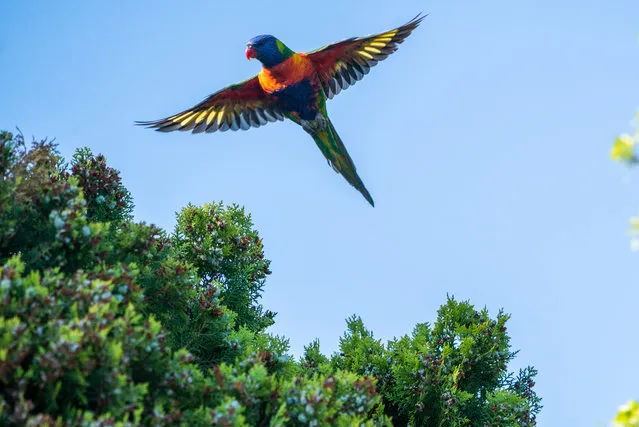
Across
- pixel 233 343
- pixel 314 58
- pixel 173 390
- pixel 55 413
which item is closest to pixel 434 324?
pixel 233 343

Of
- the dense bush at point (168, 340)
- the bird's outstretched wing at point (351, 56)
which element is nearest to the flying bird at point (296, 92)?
the bird's outstretched wing at point (351, 56)

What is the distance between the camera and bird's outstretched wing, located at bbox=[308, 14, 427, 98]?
1316 centimetres

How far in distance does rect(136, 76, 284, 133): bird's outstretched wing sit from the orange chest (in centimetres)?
38

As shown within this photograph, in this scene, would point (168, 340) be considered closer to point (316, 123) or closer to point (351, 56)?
point (316, 123)

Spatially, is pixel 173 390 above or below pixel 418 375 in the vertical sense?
below

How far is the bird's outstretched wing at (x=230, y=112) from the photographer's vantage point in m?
13.7

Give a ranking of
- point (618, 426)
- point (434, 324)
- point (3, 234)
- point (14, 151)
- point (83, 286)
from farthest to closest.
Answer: point (434, 324), point (14, 151), point (3, 234), point (83, 286), point (618, 426)

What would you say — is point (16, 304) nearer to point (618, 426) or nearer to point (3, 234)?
point (3, 234)

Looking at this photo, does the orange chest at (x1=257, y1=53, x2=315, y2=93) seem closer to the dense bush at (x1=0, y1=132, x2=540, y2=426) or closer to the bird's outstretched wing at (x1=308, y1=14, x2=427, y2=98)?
the bird's outstretched wing at (x1=308, y1=14, x2=427, y2=98)

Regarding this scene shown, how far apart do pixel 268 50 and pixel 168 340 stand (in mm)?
5817

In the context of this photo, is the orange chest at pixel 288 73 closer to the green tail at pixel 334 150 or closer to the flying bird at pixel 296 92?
the flying bird at pixel 296 92

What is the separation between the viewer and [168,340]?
9445mm

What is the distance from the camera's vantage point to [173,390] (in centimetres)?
755

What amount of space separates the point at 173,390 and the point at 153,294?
1881mm
